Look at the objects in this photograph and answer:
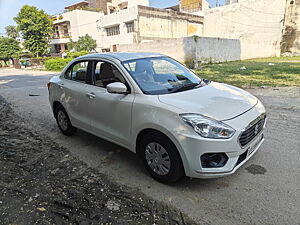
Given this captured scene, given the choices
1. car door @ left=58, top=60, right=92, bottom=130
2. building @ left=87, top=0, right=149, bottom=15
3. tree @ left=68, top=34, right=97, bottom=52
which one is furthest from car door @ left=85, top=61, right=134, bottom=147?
building @ left=87, top=0, right=149, bottom=15

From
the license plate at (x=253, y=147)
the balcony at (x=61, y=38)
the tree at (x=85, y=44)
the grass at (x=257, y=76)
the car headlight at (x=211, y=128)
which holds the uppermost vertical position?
the balcony at (x=61, y=38)

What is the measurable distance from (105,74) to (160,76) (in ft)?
2.94

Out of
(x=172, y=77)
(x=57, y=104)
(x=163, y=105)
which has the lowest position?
(x=57, y=104)

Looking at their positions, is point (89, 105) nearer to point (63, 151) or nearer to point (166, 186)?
point (63, 151)

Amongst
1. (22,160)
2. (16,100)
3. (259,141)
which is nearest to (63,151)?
(22,160)

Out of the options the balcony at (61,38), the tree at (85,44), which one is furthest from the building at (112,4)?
the tree at (85,44)

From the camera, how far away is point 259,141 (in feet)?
9.72

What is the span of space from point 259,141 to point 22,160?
373 centimetres

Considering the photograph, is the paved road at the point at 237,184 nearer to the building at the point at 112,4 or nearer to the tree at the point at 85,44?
the tree at the point at 85,44

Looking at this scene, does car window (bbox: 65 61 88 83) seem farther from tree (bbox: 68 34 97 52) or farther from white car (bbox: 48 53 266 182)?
tree (bbox: 68 34 97 52)

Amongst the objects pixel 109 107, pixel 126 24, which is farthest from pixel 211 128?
pixel 126 24

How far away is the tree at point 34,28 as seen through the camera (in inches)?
1307

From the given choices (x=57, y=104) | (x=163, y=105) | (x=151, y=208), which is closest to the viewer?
(x=151, y=208)

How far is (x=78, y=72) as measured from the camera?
397 centimetres
